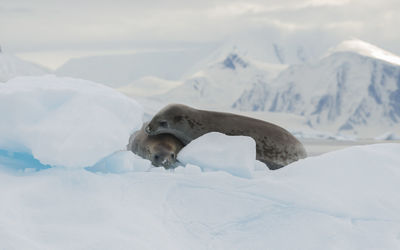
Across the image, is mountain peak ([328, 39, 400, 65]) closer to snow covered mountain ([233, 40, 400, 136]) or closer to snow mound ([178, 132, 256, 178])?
snow covered mountain ([233, 40, 400, 136])

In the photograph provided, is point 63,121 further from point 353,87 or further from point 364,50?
point 364,50

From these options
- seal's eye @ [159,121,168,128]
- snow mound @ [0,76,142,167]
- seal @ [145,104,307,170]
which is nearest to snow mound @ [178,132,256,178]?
snow mound @ [0,76,142,167]

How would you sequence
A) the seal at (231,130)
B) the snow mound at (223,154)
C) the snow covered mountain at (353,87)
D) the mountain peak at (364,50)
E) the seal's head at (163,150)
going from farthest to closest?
the mountain peak at (364,50) < the snow covered mountain at (353,87) < the seal at (231,130) < the seal's head at (163,150) < the snow mound at (223,154)

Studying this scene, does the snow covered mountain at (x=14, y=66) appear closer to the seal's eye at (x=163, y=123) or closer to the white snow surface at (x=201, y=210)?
the seal's eye at (x=163, y=123)

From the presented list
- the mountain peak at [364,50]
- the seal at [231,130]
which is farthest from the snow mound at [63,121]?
the mountain peak at [364,50]

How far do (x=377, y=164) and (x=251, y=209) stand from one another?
1.31 m

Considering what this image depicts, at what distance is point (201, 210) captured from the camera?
3479 mm

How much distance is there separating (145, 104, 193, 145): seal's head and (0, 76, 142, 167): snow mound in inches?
66.7

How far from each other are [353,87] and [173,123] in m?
168

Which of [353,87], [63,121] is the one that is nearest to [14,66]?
[353,87]

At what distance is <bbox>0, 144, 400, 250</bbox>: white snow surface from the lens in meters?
2.89

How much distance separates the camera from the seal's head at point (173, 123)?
6.16m

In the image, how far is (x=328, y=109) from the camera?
17088cm

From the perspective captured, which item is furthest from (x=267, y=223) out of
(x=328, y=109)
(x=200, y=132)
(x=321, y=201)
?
(x=328, y=109)
